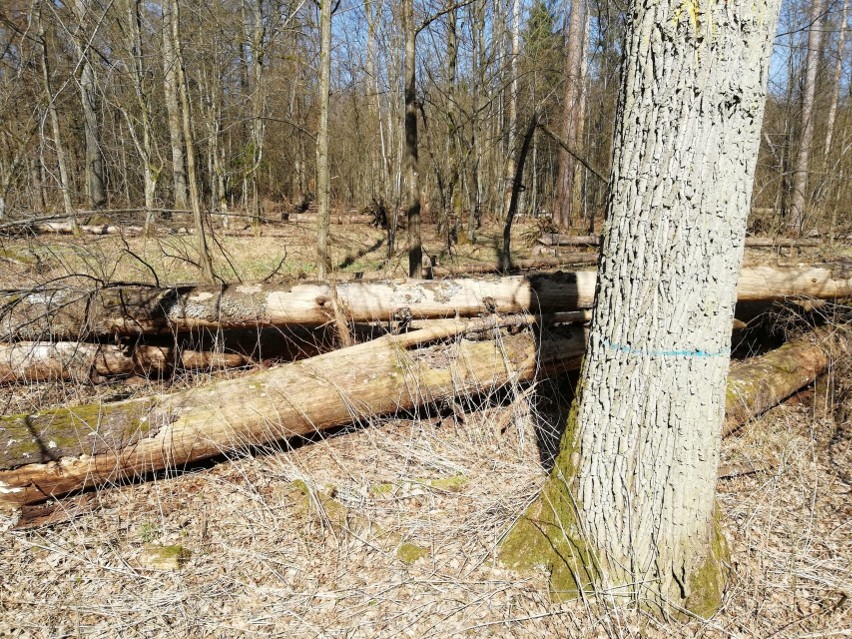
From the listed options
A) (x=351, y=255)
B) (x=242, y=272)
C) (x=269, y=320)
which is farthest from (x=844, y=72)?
(x=269, y=320)

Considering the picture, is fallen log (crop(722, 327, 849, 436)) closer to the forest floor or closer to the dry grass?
the forest floor

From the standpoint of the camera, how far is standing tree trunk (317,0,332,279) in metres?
6.50

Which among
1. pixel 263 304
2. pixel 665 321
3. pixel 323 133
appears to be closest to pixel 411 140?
pixel 323 133

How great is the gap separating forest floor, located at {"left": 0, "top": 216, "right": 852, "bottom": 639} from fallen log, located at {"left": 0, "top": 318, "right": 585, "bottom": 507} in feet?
0.59

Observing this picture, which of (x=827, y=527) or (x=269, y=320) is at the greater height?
(x=269, y=320)

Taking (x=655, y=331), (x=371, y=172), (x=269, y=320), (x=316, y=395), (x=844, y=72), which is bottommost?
(x=316, y=395)

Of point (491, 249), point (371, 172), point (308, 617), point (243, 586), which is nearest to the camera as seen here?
point (308, 617)

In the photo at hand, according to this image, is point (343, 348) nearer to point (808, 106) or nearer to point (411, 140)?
point (411, 140)

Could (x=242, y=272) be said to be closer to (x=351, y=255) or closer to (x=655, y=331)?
(x=351, y=255)

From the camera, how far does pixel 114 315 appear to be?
4.30 meters

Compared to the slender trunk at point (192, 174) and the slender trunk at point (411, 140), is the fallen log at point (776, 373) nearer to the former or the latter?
the slender trunk at point (411, 140)

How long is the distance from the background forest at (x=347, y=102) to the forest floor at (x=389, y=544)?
2.76m

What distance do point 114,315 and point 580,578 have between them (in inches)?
160

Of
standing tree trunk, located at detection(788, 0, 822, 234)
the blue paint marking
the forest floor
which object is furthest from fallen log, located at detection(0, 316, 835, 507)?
standing tree trunk, located at detection(788, 0, 822, 234)
